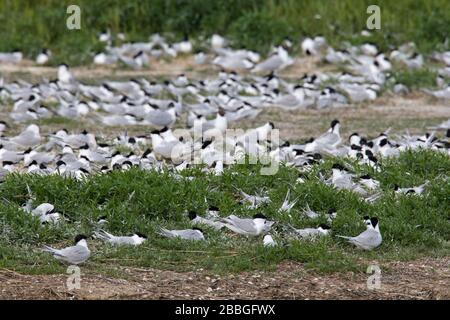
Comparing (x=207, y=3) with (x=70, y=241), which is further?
(x=207, y=3)

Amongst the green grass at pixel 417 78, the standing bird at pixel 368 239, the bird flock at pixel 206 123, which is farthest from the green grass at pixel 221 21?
the standing bird at pixel 368 239

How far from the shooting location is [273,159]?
27.0ft

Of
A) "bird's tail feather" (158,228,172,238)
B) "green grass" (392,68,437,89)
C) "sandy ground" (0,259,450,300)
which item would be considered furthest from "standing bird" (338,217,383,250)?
"green grass" (392,68,437,89)

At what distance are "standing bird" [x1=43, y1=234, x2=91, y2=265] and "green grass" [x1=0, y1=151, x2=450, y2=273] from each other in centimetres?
6

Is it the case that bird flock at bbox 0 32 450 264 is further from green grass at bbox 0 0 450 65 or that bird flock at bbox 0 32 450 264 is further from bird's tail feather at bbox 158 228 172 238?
green grass at bbox 0 0 450 65

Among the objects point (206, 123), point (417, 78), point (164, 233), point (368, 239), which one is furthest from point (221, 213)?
point (417, 78)

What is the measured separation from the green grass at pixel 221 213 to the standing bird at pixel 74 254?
0.06m

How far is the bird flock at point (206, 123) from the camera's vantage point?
7.27 m

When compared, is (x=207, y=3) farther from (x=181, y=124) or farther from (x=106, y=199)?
(x=106, y=199)

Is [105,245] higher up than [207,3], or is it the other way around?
[207,3]
